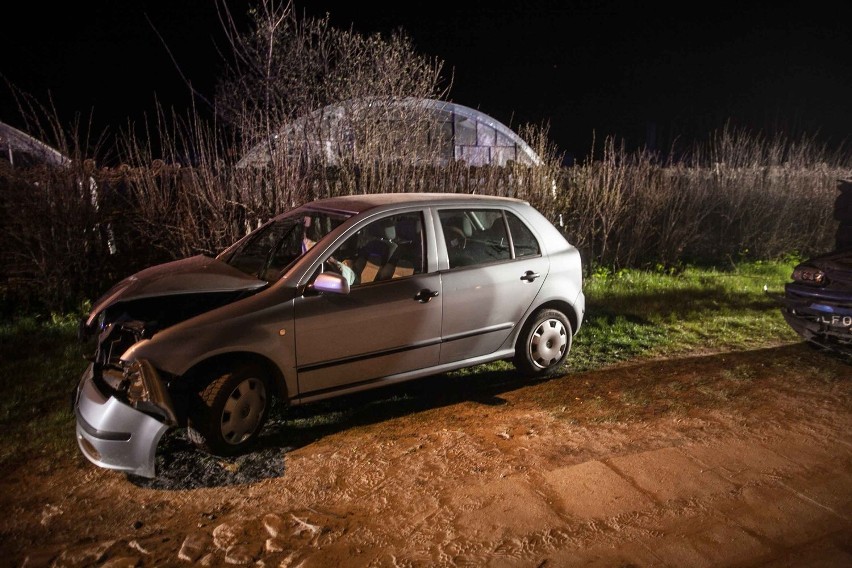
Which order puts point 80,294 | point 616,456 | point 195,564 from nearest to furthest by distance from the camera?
point 195,564 < point 616,456 < point 80,294

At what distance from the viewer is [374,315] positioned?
15.1 feet

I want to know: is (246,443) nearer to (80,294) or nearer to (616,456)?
(616,456)

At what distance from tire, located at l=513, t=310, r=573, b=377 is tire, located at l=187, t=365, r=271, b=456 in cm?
232

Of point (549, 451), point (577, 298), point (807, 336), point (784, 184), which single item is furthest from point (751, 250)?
point (549, 451)

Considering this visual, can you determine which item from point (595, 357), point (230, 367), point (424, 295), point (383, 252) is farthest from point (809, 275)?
point (230, 367)

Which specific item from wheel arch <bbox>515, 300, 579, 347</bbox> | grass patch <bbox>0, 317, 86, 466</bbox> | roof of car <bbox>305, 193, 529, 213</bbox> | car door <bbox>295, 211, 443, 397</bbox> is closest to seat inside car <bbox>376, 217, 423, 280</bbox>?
car door <bbox>295, 211, 443, 397</bbox>

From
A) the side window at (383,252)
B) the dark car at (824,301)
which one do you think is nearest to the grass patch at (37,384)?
the side window at (383,252)

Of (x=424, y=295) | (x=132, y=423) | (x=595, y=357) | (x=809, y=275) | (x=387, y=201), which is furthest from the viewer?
(x=595, y=357)

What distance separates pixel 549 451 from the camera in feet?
14.0

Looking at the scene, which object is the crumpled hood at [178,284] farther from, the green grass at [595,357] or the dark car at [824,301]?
the dark car at [824,301]

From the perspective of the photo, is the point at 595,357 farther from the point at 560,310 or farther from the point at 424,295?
the point at 424,295

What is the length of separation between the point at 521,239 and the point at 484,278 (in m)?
0.66

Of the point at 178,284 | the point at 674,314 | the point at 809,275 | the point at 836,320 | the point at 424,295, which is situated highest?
the point at 178,284

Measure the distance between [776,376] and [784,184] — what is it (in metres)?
8.41
